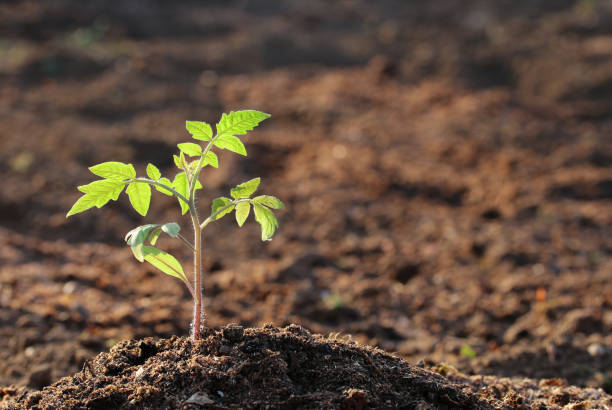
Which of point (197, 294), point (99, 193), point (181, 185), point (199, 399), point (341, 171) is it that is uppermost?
point (341, 171)

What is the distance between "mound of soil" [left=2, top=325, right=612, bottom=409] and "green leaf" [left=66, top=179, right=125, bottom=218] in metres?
0.52

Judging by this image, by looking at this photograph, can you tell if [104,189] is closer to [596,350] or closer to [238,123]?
[238,123]

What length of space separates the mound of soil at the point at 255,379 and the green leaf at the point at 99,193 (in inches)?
20.4

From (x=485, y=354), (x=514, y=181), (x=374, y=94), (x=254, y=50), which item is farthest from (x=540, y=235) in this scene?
(x=254, y=50)

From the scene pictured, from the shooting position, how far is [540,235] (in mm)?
4797

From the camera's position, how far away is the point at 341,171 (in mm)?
5934

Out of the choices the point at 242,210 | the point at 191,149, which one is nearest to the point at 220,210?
the point at 242,210

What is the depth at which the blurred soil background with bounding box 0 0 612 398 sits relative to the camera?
3496 millimetres

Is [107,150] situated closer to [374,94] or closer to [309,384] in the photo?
[374,94]

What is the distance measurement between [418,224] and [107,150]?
329 centimetres

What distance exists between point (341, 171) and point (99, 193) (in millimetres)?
4418

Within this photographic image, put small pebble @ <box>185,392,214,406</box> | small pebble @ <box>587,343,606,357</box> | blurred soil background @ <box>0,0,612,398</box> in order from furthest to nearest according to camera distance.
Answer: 1. blurred soil background @ <box>0,0,612,398</box>
2. small pebble @ <box>587,343,606,357</box>
3. small pebble @ <box>185,392,214,406</box>

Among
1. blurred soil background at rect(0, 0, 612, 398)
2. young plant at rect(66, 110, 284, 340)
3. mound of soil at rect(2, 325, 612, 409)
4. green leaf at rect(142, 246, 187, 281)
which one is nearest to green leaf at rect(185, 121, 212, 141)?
young plant at rect(66, 110, 284, 340)

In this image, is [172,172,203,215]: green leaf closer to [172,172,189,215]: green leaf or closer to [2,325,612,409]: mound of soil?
[172,172,189,215]: green leaf
